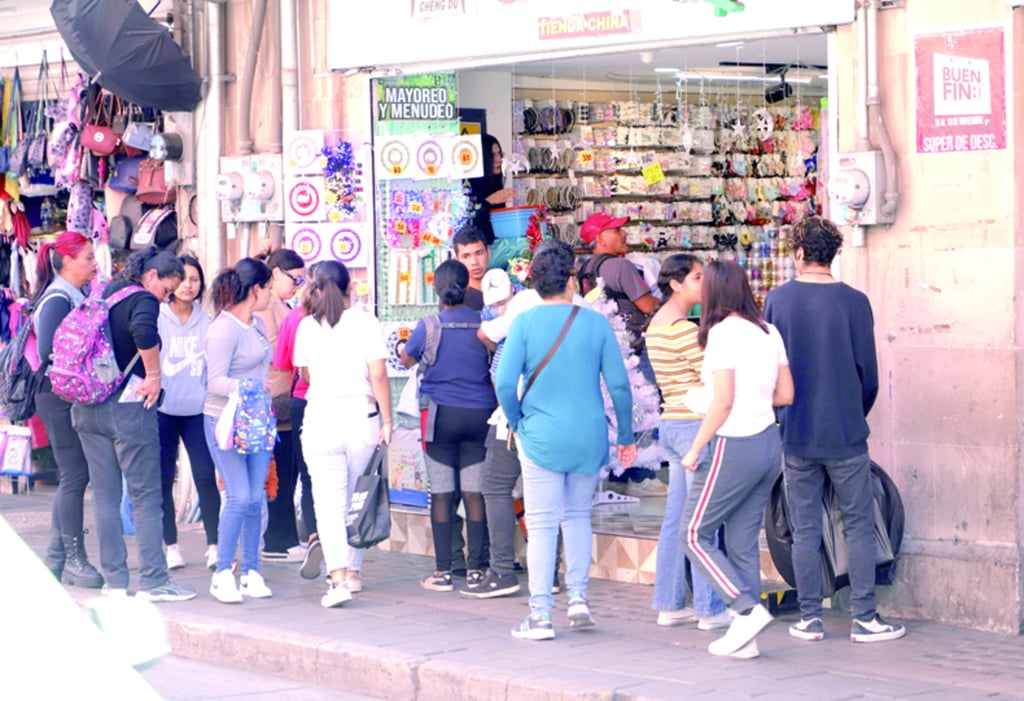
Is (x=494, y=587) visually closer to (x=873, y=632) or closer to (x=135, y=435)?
(x=135, y=435)

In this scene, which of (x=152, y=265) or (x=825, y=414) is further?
(x=152, y=265)

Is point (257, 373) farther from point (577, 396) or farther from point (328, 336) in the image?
point (577, 396)

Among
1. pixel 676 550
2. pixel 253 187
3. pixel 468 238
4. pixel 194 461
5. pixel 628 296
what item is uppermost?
pixel 253 187

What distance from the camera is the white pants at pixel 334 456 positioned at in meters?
9.21

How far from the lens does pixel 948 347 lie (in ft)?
28.4

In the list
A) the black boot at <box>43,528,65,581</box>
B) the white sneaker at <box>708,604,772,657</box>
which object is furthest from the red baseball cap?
the white sneaker at <box>708,604,772,657</box>

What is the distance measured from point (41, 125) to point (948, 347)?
850cm

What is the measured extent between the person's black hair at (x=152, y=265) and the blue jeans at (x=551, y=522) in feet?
7.82

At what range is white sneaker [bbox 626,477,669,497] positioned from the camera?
39.3 ft

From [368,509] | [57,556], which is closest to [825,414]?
[368,509]

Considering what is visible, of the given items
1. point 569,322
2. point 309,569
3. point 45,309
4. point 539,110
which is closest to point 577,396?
point 569,322

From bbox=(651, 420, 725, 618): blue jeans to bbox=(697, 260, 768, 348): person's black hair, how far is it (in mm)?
751

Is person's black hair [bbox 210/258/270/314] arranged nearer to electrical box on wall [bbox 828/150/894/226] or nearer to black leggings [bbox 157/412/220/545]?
black leggings [bbox 157/412/220/545]

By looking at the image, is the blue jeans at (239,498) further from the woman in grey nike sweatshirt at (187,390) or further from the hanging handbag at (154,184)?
the hanging handbag at (154,184)
